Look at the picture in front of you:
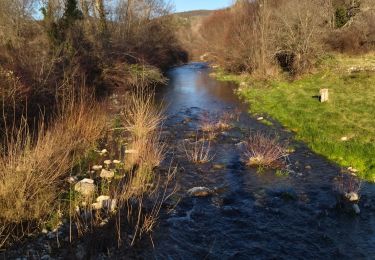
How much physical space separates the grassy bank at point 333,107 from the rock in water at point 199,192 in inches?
163

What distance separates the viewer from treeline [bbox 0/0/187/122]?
1302 centimetres

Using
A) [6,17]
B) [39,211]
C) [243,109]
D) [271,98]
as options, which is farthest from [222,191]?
[6,17]

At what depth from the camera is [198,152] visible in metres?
12.2

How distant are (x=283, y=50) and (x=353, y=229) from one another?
72.8 feet

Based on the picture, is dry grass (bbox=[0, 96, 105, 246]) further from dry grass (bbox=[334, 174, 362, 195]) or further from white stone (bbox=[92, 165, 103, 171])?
dry grass (bbox=[334, 174, 362, 195])

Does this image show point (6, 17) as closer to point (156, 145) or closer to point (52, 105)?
point (52, 105)

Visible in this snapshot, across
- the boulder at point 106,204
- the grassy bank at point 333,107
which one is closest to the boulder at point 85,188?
the boulder at point 106,204

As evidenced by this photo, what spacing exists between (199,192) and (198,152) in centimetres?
306

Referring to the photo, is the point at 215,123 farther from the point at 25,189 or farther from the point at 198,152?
the point at 25,189

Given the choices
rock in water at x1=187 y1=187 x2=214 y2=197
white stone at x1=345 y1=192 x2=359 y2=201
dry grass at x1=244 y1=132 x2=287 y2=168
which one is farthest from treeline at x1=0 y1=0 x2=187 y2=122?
white stone at x1=345 y1=192 x2=359 y2=201

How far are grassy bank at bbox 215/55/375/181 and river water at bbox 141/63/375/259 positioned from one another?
0.80 meters

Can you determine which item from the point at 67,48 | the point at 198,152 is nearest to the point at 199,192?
the point at 198,152

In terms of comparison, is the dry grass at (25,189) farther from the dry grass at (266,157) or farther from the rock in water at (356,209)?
the rock in water at (356,209)

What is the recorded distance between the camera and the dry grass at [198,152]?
11570 mm
